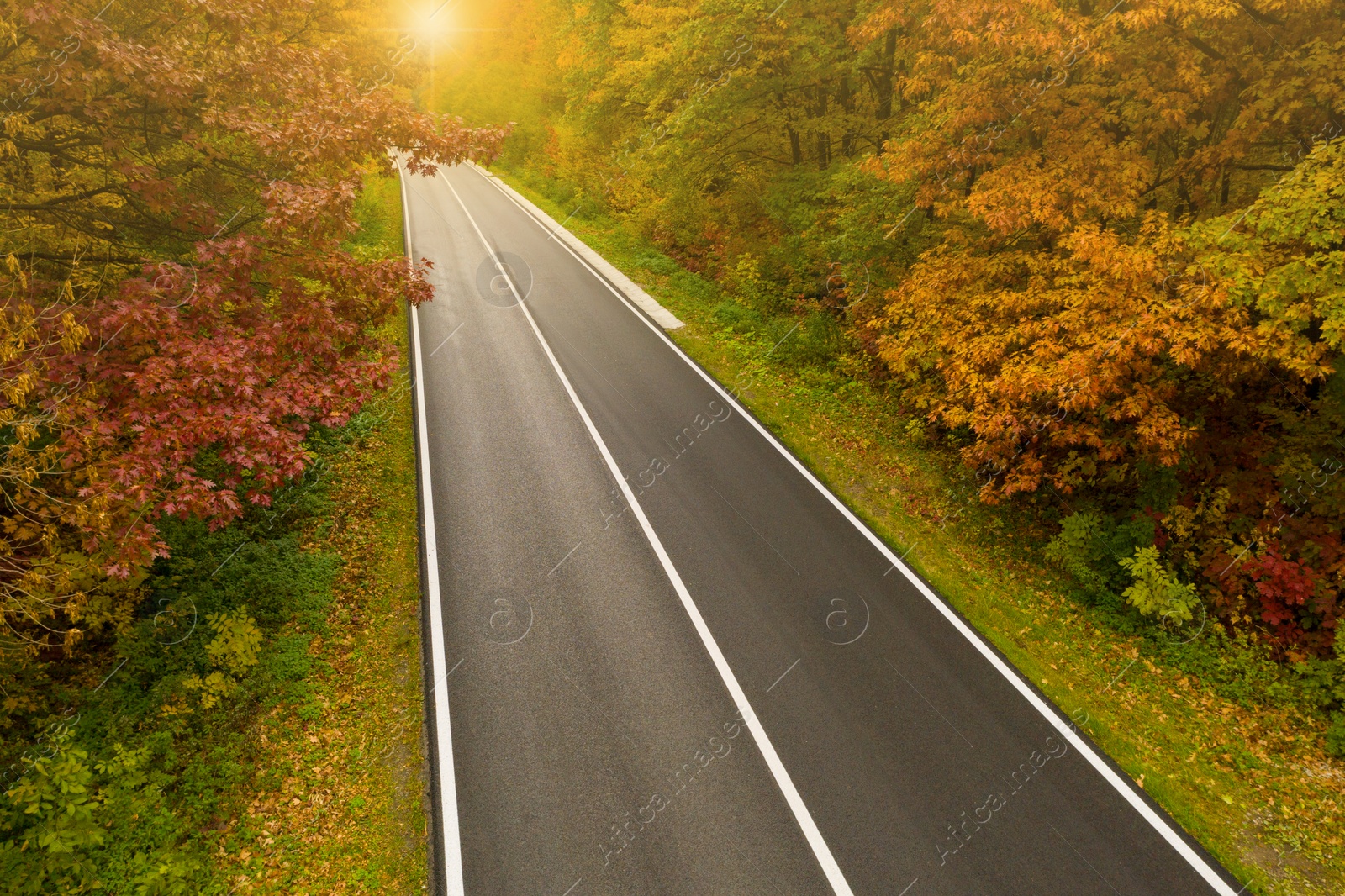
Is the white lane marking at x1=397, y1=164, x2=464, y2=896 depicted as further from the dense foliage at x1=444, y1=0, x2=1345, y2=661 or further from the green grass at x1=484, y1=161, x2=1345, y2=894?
the dense foliage at x1=444, y1=0, x2=1345, y2=661

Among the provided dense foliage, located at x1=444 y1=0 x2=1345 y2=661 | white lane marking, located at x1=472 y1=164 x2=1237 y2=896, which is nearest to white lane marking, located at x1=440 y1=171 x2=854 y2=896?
white lane marking, located at x1=472 y1=164 x2=1237 y2=896

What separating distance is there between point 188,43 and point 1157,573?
14.0 m

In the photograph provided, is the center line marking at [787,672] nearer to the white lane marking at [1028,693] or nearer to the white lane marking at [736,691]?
the white lane marking at [736,691]

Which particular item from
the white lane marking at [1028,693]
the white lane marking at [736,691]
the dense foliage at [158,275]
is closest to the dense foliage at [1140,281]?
the white lane marking at [1028,693]

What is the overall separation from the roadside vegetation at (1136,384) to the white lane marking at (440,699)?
23.3 feet

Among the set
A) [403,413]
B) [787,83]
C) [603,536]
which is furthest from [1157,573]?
[787,83]

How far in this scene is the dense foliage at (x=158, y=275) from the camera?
18.9 ft

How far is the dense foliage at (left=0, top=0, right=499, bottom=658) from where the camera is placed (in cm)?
577

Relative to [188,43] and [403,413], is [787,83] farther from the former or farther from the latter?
[188,43]

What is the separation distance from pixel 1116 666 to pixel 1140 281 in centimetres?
524

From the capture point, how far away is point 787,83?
1781 cm

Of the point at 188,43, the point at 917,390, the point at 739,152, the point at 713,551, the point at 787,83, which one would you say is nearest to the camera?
the point at 188,43

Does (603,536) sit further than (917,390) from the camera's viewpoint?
No

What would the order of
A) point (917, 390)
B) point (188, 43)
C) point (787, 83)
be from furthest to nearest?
point (787, 83)
point (917, 390)
point (188, 43)
